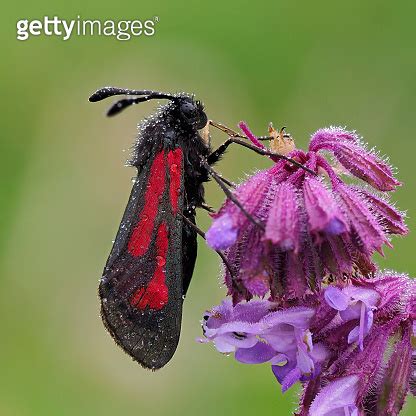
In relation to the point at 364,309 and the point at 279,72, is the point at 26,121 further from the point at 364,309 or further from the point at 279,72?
the point at 364,309

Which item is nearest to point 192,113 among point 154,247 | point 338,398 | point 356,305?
point 154,247

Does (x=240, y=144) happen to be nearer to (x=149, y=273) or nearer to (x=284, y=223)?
(x=149, y=273)

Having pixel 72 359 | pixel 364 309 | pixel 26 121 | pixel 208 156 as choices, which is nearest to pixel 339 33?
pixel 26 121

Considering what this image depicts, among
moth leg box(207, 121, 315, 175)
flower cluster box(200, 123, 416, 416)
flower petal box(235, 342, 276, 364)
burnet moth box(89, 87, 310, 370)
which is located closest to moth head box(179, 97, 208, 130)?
burnet moth box(89, 87, 310, 370)

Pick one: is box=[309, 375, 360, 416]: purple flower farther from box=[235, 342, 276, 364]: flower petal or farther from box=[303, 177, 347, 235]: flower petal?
box=[303, 177, 347, 235]: flower petal

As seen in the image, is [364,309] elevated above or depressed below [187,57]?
below

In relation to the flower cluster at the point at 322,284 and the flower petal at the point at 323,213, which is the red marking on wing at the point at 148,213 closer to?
the flower cluster at the point at 322,284
